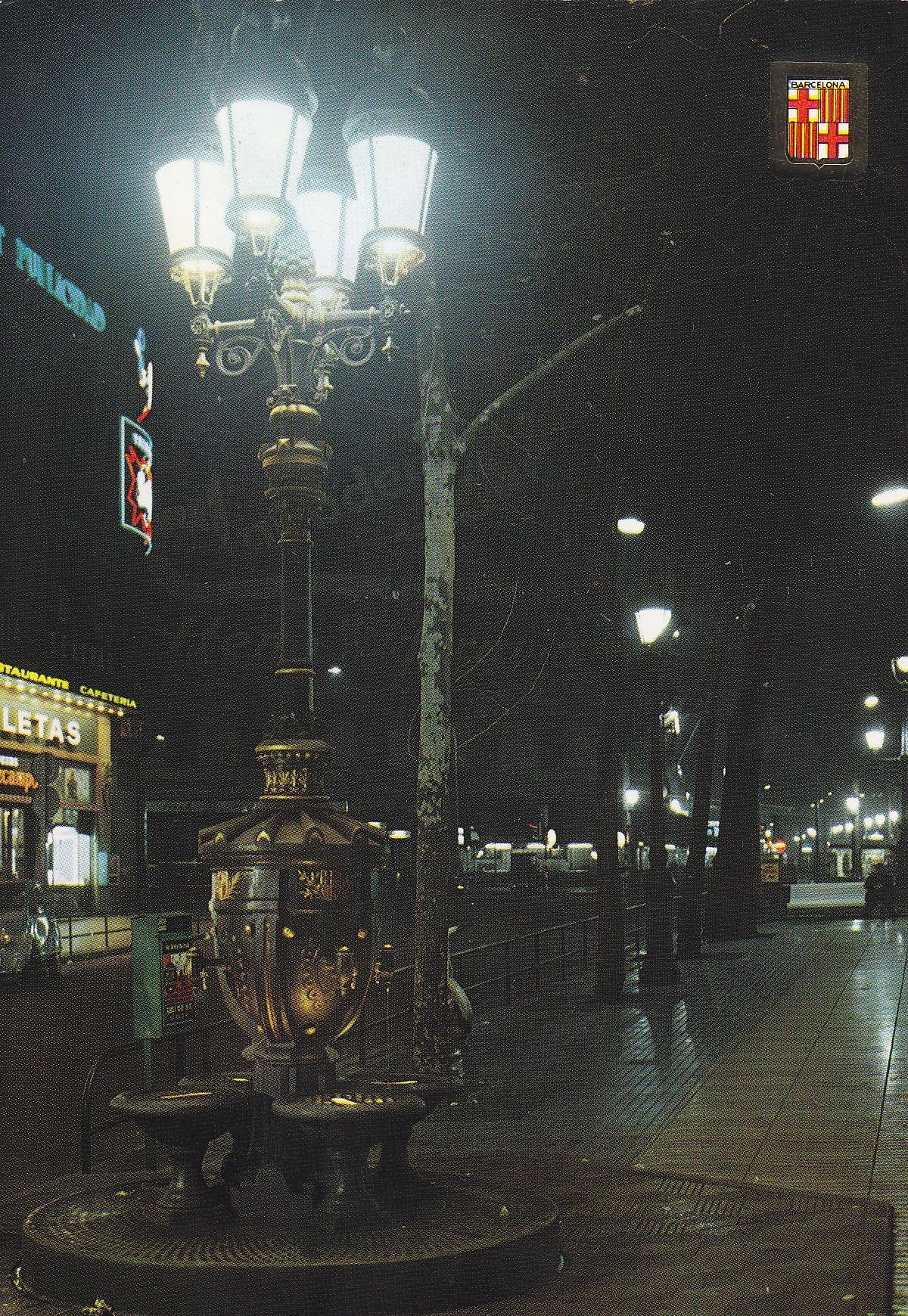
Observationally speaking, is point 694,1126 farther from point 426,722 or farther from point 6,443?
point 6,443

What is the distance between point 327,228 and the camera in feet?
30.7

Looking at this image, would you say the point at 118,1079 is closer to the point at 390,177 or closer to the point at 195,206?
the point at 195,206

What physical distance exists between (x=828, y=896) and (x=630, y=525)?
33.9m

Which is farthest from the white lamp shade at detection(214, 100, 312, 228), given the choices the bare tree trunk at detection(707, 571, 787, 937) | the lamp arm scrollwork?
the bare tree trunk at detection(707, 571, 787, 937)

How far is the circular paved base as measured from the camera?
6.62 meters

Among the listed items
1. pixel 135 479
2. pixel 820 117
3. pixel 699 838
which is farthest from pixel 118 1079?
pixel 135 479

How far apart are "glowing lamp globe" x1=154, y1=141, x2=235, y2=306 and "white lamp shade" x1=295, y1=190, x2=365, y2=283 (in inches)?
24.1

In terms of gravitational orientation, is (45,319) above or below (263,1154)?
above

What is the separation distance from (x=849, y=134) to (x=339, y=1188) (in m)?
9.40

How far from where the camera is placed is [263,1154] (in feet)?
25.6

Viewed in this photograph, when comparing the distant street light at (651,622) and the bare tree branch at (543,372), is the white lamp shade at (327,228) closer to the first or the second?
the bare tree branch at (543,372)

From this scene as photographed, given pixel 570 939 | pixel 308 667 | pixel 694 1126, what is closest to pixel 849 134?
pixel 308 667

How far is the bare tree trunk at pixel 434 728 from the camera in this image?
42.6 feet

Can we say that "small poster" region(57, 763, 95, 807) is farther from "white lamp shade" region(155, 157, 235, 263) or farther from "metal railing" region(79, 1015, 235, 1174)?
"white lamp shade" region(155, 157, 235, 263)
